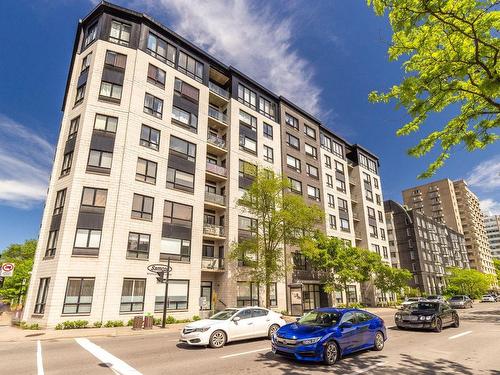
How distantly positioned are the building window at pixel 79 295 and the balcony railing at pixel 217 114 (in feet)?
60.7

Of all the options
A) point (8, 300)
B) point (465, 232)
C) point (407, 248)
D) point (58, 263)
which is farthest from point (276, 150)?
point (465, 232)

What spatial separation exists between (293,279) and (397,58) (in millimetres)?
26582

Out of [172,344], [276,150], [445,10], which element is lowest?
[172,344]

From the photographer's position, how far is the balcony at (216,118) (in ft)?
101

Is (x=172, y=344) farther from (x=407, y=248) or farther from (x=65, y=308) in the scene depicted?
(x=407, y=248)

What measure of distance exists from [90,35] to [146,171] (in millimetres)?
13757

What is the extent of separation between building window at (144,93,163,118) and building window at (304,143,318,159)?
20.6m

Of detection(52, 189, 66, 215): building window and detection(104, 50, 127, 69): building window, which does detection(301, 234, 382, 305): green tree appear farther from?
detection(104, 50, 127, 69): building window

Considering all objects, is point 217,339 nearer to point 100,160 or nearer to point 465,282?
point 100,160

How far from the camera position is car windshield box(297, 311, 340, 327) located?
9644 millimetres

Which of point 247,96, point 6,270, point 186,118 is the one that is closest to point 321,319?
point 6,270

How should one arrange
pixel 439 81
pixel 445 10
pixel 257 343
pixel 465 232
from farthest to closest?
pixel 465 232 < pixel 257 343 < pixel 439 81 < pixel 445 10

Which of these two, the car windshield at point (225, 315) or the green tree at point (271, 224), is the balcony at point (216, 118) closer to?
the green tree at point (271, 224)

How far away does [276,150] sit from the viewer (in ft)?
118
